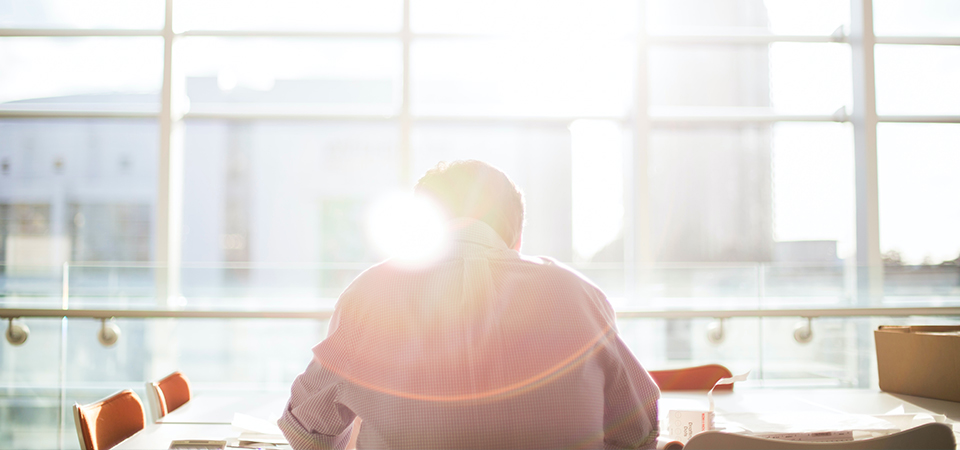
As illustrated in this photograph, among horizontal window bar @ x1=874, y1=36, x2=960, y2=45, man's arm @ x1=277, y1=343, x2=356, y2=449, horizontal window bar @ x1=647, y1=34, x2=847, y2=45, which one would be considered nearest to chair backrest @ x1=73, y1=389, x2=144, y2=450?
man's arm @ x1=277, y1=343, x2=356, y2=449

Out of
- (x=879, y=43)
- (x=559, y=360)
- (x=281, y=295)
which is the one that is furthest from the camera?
(x=879, y=43)

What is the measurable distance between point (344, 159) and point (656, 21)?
92.2 inches

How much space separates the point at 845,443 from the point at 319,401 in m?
0.89

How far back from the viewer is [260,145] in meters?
4.32

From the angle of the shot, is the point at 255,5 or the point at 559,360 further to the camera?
the point at 255,5

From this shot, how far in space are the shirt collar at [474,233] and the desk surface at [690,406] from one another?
734 millimetres

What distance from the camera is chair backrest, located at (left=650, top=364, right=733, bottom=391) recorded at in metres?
2.26

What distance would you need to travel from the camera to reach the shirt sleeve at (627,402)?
121 cm

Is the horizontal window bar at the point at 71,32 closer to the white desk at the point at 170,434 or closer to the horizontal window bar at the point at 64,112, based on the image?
the horizontal window bar at the point at 64,112

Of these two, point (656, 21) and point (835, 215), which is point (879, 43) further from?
point (656, 21)

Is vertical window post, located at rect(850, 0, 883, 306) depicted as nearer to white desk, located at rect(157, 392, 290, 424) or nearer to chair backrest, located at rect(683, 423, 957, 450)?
chair backrest, located at rect(683, 423, 957, 450)

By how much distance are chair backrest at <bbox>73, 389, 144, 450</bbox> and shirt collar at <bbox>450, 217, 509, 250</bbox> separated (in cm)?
99

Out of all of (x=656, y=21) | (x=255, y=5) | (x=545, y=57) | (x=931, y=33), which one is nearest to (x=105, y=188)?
(x=255, y=5)

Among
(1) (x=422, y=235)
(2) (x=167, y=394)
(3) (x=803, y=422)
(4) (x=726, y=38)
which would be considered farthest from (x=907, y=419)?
(4) (x=726, y=38)
